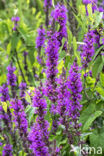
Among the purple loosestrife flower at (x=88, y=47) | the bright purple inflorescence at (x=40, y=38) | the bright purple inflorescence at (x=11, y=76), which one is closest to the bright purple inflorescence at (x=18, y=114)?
the purple loosestrife flower at (x=88, y=47)

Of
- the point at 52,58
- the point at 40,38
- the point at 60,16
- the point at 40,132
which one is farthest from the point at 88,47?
the point at 40,38

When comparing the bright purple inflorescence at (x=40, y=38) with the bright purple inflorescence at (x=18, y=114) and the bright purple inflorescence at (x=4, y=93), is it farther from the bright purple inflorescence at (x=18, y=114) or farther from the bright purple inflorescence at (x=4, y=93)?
the bright purple inflorescence at (x=18, y=114)

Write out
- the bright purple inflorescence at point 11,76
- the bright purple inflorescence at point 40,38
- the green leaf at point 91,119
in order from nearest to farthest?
the green leaf at point 91,119 < the bright purple inflorescence at point 11,76 < the bright purple inflorescence at point 40,38

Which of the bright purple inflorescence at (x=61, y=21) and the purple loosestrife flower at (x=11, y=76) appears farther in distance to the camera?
the purple loosestrife flower at (x=11, y=76)

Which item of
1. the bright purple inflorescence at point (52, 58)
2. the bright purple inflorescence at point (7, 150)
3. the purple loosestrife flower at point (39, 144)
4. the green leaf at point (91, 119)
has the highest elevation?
the bright purple inflorescence at point (52, 58)

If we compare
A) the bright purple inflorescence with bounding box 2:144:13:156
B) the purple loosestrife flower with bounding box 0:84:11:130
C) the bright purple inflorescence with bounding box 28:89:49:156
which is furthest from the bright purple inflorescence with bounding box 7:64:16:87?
the bright purple inflorescence with bounding box 28:89:49:156

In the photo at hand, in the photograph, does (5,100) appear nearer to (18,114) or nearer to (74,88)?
(18,114)

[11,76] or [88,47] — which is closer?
[88,47]

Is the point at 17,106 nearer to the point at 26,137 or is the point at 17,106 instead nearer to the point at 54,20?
the point at 26,137

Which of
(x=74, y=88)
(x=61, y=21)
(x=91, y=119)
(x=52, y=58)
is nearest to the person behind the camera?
(x=74, y=88)

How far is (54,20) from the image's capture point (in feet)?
6.29

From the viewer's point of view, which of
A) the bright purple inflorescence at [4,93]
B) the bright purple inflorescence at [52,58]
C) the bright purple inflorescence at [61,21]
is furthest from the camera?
the bright purple inflorescence at [4,93]

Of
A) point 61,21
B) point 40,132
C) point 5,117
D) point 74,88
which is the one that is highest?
point 61,21

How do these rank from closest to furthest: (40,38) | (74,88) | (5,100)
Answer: (74,88) → (5,100) → (40,38)
